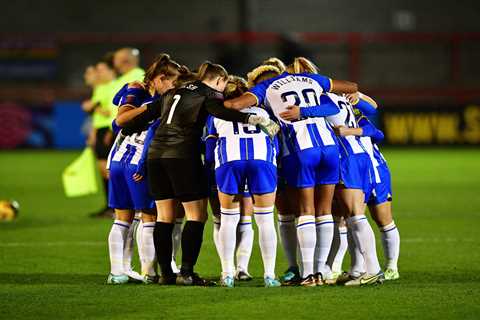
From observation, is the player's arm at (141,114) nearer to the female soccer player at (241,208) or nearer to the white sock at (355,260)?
the female soccer player at (241,208)

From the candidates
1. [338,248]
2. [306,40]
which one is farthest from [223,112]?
[306,40]

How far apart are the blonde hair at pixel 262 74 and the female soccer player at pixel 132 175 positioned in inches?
24.6

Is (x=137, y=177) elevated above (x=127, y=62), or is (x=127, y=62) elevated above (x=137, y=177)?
(x=127, y=62)

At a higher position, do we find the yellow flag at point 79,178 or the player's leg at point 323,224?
the player's leg at point 323,224

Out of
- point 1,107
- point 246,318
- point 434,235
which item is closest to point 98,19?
point 1,107

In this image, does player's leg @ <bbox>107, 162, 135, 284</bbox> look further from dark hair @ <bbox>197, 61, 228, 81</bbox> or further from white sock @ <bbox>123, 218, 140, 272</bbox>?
dark hair @ <bbox>197, 61, 228, 81</bbox>

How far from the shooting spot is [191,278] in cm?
875

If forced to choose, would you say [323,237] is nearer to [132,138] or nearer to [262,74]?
[262,74]

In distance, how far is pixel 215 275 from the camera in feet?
31.8

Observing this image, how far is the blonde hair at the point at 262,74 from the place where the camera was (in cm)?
896

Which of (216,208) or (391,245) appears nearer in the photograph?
(391,245)

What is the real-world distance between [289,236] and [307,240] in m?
0.63

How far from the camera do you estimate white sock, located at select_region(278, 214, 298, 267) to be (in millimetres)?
9234

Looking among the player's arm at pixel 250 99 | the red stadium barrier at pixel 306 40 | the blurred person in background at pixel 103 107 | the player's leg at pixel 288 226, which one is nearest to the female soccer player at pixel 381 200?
the player's leg at pixel 288 226
